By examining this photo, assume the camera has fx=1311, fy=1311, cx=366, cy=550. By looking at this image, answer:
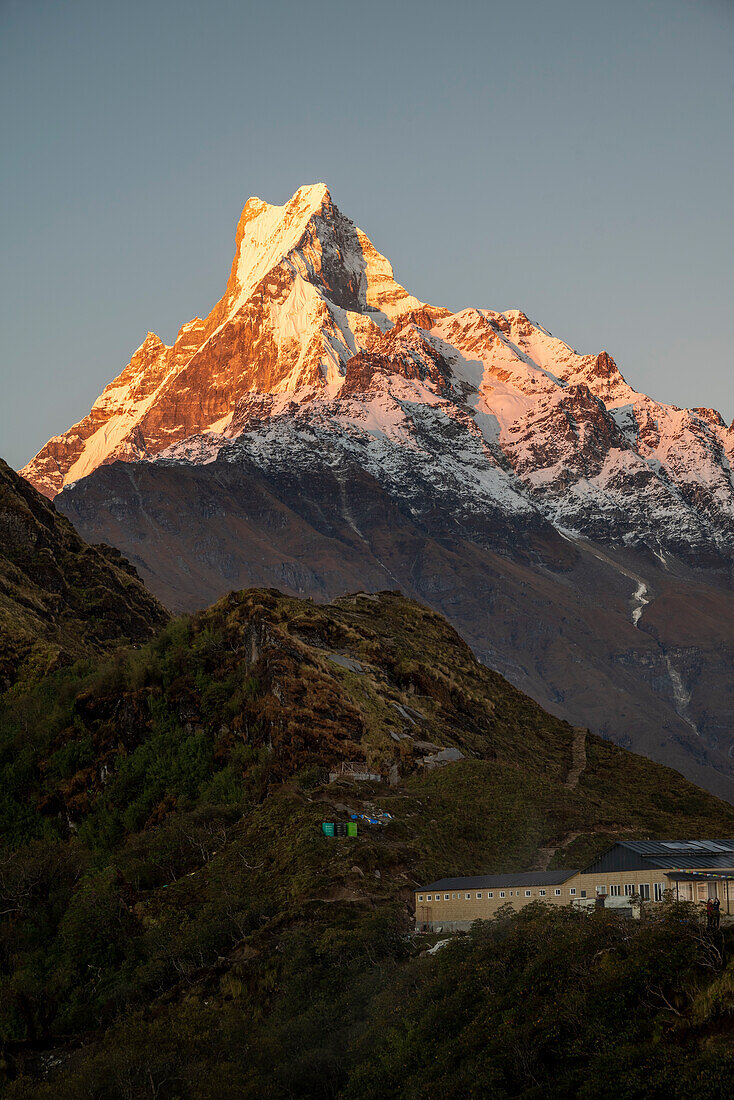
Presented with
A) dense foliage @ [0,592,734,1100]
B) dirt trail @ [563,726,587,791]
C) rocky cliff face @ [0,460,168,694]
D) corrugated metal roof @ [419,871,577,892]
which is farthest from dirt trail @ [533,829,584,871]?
rocky cliff face @ [0,460,168,694]

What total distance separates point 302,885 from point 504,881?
11.1 metres

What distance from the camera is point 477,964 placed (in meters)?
53.8

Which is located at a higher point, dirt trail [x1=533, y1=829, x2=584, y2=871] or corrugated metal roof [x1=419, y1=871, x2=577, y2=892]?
dirt trail [x1=533, y1=829, x2=584, y2=871]

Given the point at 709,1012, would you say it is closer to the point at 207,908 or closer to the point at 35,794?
the point at 207,908

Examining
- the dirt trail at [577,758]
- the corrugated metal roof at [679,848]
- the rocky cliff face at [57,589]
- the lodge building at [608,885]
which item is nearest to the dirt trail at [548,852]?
the lodge building at [608,885]

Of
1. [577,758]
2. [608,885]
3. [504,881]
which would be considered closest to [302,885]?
[504,881]

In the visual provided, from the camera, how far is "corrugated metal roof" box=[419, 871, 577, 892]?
214ft

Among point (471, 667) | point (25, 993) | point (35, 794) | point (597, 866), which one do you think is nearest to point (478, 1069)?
point (597, 866)

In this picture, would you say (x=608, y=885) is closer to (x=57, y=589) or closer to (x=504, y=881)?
(x=504, y=881)

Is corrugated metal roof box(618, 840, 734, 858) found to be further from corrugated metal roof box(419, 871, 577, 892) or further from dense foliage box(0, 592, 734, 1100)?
dense foliage box(0, 592, 734, 1100)

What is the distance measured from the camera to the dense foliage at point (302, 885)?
157 feet

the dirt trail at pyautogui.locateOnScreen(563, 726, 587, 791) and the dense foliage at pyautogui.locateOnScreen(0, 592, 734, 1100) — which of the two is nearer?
the dense foliage at pyautogui.locateOnScreen(0, 592, 734, 1100)

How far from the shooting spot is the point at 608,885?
6278 centimetres

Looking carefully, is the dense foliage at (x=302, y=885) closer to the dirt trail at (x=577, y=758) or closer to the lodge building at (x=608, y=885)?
the dirt trail at (x=577, y=758)
